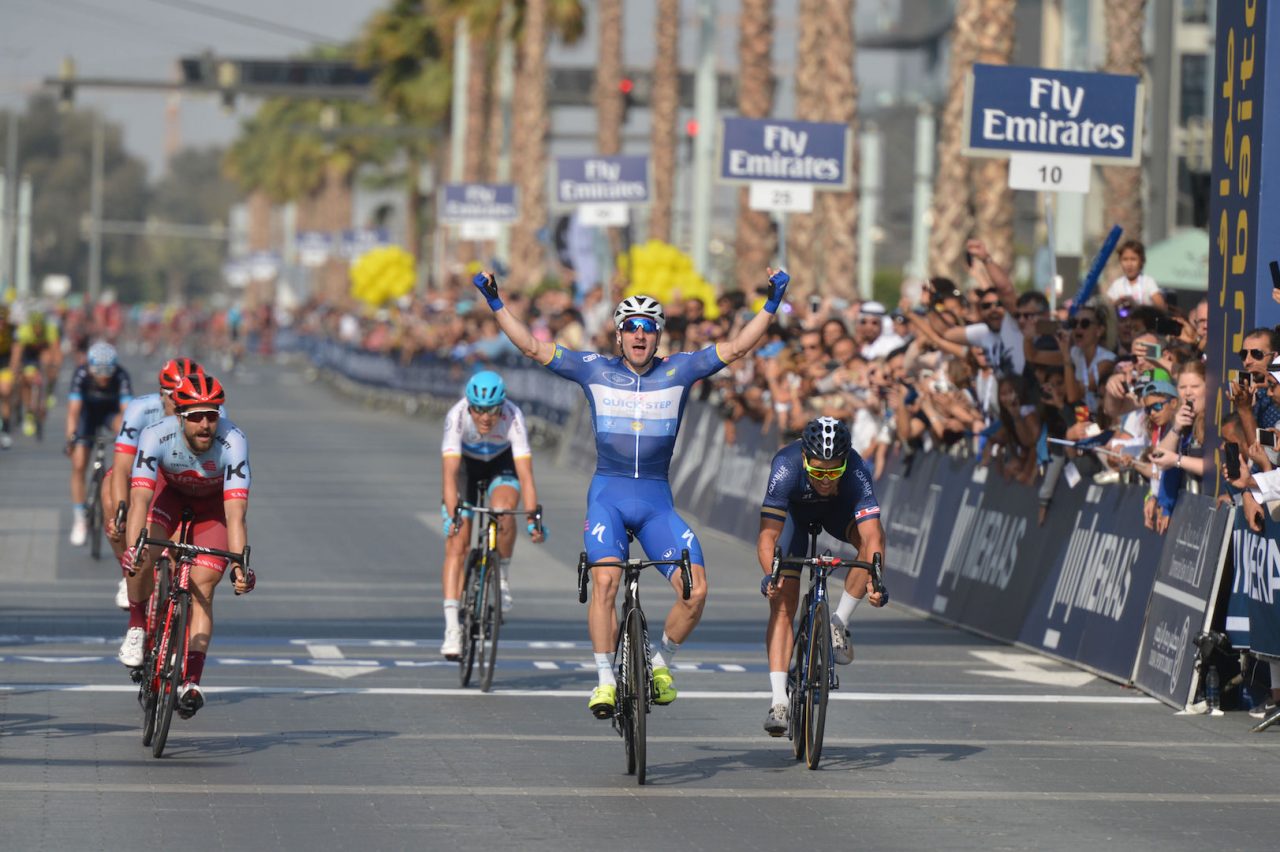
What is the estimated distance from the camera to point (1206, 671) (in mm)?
13375

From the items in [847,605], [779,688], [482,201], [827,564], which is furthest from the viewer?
[482,201]

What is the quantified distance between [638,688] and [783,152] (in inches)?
614

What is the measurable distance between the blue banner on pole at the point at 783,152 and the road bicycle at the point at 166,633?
47.3 ft

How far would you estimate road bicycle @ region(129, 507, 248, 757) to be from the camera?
1102cm

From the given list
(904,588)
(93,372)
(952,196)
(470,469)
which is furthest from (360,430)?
(470,469)

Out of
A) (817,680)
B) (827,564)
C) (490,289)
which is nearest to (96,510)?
(490,289)

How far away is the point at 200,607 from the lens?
11500 millimetres

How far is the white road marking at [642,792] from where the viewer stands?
33.1 feet

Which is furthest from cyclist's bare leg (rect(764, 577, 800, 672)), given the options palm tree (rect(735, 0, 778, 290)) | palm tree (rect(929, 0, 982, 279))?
palm tree (rect(735, 0, 778, 290))

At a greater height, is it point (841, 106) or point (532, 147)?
point (532, 147)

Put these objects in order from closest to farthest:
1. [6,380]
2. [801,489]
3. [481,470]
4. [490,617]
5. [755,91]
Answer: [801,489]
[490,617]
[481,470]
[6,380]
[755,91]

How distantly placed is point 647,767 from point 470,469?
393cm

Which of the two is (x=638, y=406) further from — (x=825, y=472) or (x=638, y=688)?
(x=638, y=688)

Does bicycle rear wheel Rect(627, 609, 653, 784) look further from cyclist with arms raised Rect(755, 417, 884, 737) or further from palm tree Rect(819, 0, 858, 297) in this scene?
palm tree Rect(819, 0, 858, 297)
